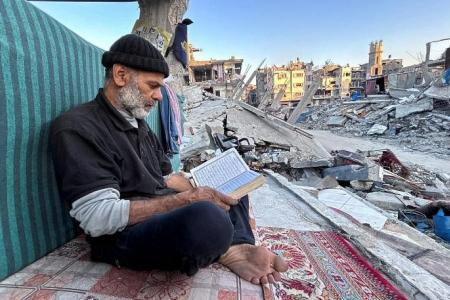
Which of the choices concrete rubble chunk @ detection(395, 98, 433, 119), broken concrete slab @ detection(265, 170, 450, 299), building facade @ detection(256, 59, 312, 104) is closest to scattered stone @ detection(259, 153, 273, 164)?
broken concrete slab @ detection(265, 170, 450, 299)

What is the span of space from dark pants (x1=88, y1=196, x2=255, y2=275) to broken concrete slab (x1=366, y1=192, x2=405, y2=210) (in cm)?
486

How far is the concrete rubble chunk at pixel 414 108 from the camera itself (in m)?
15.5

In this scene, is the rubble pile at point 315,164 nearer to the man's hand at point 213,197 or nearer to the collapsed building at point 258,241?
the collapsed building at point 258,241

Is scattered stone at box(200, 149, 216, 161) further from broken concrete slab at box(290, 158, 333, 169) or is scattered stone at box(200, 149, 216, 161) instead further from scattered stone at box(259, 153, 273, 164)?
broken concrete slab at box(290, 158, 333, 169)

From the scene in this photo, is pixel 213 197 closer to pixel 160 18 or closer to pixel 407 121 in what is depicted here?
pixel 160 18

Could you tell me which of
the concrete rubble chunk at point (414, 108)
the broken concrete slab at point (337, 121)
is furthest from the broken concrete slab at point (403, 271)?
the broken concrete slab at point (337, 121)

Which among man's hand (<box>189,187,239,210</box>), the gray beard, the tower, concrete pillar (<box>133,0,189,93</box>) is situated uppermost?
the tower

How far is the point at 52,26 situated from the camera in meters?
1.71

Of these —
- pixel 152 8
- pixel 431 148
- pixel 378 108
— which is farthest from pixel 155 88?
pixel 378 108

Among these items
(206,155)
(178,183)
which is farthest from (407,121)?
(178,183)

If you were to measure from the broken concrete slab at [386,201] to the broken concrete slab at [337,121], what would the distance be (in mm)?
15283

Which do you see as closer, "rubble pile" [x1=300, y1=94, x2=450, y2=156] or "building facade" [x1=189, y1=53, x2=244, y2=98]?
"rubble pile" [x1=300, y1=94, x2=450, y2=156]

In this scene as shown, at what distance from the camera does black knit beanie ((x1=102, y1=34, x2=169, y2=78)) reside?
1558 millimetres

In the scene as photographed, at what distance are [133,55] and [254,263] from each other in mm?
1312
